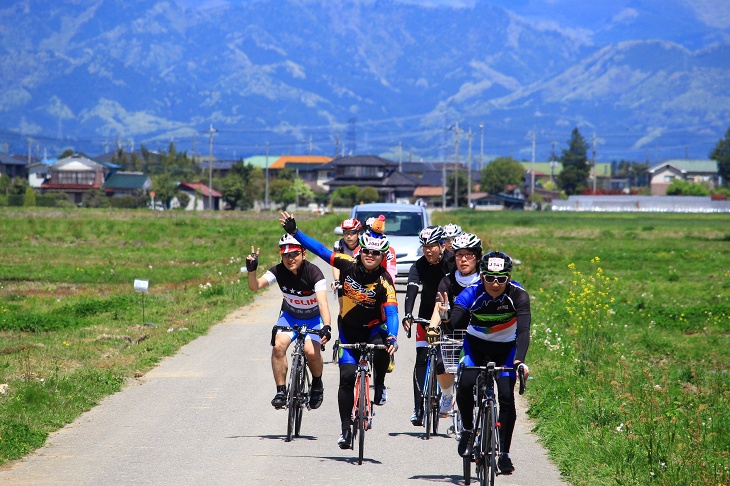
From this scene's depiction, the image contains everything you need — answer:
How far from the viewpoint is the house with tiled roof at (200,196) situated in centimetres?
11432

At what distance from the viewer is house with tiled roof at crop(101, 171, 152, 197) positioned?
115m

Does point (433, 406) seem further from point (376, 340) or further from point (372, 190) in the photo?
point (372, 190)

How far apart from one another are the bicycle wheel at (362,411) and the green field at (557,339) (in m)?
1.63

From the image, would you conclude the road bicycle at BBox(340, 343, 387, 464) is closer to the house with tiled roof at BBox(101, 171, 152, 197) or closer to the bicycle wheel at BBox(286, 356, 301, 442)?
the bicycle wheel at BBox(286, 356, 301, 442)

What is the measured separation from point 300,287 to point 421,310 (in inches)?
58.2

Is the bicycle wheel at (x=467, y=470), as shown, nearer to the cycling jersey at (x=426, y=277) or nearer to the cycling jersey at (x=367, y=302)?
the cycling jersey at (x=367, y=302)

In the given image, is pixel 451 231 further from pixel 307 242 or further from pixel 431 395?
pixel 431 395

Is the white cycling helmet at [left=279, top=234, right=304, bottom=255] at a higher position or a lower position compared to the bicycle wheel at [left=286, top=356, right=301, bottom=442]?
higher

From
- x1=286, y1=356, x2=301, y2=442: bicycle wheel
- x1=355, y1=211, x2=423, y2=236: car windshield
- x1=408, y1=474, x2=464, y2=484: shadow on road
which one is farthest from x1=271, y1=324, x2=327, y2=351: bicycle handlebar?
x1=355, y1=211, x2=423, y2=236: car windshield

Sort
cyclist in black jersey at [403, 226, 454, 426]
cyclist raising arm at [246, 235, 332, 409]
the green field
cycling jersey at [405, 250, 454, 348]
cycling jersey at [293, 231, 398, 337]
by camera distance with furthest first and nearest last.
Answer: cycling jersey at [405, 250, 454, 348], cyclist in black jersey at [403, 226, 454, 426], cyclist raising arm at [246, 235, 332, 409], cycling jersey at [293, 231, 398, 337], the green field

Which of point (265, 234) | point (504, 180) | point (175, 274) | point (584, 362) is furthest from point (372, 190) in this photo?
point (584, 362)

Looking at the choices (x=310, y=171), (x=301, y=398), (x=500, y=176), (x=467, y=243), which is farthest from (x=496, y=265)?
(x=310, y=171)

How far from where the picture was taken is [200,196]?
11462 centimetres

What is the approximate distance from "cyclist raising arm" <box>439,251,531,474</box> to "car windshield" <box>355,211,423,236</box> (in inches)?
635
